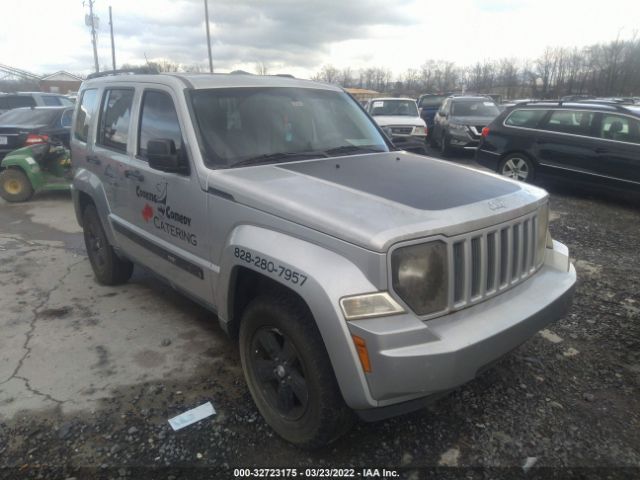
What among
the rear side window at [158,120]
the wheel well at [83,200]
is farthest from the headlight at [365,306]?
the wheel well at [83,200]

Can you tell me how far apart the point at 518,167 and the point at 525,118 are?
0.90 meters

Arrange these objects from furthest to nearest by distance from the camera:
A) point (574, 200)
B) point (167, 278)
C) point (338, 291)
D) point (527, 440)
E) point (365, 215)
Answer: point (574, 200), point (167, 278), point (527, 440), point (365, 215), point (338, 291)

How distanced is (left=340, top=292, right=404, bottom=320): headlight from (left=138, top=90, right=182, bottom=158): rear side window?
5.58 ft

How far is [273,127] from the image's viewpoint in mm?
3379

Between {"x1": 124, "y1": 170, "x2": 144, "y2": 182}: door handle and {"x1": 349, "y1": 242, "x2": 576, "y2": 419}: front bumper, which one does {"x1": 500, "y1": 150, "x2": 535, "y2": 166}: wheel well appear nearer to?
{"x1": 349, "y1": 242, "x2": 576, "y2": 419}: front bumper

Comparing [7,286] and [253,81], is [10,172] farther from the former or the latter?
[253,81]

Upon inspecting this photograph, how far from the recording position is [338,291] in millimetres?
2100

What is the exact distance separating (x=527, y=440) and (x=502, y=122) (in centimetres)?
758

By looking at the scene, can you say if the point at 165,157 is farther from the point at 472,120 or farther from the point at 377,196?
the point at 472,120

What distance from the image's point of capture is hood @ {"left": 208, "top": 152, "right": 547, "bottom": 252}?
221 cm

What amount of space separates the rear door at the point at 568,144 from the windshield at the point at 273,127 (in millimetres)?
5357

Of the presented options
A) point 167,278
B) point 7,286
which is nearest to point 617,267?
point 167,278

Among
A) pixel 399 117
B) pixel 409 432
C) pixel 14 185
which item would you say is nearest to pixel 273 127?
pixel 409 432

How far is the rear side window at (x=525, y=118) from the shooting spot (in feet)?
28.1
